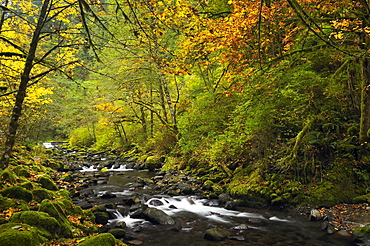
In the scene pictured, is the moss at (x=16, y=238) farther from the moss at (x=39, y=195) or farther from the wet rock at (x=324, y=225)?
the wet rock at (x=324, y=225)

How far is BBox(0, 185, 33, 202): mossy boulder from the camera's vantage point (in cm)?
572

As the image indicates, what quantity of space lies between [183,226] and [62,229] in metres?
3.53

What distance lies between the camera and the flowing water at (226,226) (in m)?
6.24

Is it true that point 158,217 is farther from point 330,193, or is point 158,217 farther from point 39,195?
point 330,193

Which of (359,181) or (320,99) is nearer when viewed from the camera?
(359,181)

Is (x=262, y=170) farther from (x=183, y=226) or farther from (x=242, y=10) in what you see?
(x=242, y=10)

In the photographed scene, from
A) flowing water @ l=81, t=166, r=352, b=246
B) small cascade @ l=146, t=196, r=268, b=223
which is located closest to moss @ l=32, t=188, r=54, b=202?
flowing water @ l=81, t=166, r=352, b=246

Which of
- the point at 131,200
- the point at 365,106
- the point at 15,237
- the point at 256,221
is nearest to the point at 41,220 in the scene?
the point at 15,237

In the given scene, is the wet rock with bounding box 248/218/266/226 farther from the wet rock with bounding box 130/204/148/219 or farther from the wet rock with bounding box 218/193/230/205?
the wet rock with bounding box 130/204/148/219

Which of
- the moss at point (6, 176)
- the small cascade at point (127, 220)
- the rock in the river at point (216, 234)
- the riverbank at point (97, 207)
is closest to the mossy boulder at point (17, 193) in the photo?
the riverbank at point (97, 207)

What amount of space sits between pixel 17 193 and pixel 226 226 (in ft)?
18.0

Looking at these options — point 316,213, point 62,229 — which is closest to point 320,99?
point 316,213

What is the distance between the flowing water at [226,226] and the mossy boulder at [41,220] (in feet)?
7.28

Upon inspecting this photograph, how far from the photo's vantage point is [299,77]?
7340 millimetres
